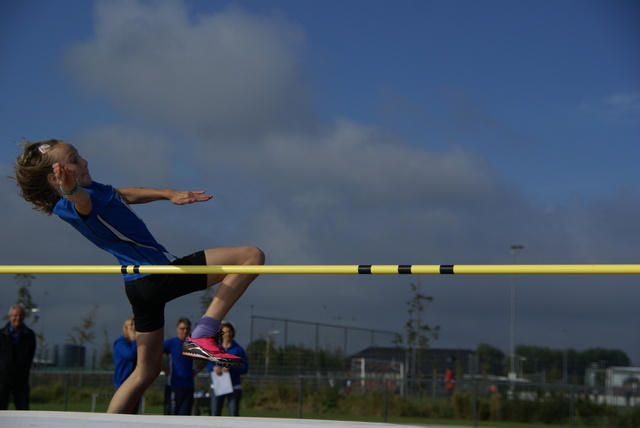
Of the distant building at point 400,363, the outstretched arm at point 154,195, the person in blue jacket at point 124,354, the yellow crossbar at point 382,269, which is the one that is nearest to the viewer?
the yellow crossbar at point 382,269

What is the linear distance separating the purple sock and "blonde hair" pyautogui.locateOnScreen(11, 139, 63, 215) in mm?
1215

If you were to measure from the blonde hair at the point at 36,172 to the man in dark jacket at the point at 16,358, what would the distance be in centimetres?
615

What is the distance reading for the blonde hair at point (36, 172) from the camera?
185 inches

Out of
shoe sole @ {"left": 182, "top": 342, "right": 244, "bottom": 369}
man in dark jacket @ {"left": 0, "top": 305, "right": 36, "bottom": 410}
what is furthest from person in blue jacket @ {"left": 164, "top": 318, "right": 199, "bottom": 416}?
shoe sole @ {"left": 182, "top": 342, "right": 244, "bottom": 369}

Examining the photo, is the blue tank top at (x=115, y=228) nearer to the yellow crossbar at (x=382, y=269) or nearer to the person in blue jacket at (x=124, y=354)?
the yellow crossbar at (x=382, y=269)

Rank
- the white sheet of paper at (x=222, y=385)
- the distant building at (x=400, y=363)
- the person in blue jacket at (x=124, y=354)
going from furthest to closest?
1. the distant building at (x=400, y=363)
2. the white sheet of paper at (x=222, y=385)
3. the person in blue jacket at (x=124, y=354)

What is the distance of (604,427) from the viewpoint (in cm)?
1647

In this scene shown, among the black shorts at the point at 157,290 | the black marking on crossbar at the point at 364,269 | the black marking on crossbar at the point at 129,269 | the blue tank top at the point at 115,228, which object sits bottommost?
the black shorts at the point at 157,290

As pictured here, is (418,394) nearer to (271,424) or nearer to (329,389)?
(329,389)

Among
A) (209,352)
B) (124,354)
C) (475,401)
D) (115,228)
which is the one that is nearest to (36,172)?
(115,228)

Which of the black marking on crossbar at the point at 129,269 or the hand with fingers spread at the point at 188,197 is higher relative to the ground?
the hand with fingers spread at the point at 188,197

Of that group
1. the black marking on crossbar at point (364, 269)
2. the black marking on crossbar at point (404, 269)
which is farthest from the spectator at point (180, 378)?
the black marking on crossbar at point (404, 269)

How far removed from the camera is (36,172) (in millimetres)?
4730

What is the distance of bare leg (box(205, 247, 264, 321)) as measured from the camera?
4918mm
